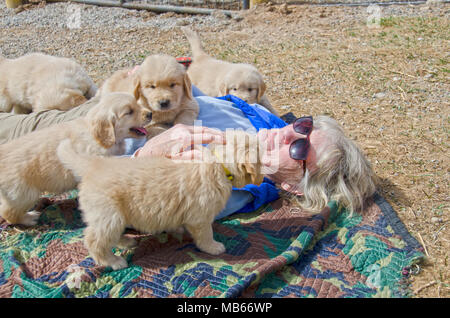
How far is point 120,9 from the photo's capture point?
9.78 metres

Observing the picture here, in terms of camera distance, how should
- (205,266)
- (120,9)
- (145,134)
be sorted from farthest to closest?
(120,9) → (145,134) → (205,266)

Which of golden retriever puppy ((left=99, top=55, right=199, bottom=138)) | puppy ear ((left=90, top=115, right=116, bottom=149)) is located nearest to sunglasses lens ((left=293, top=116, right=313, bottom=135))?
golden retriever puppy ((left=99, top=55, right=199, bottom=138))

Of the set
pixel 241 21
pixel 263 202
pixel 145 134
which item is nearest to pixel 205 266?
pixel 263 202

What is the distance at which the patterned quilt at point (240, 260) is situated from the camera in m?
2.41

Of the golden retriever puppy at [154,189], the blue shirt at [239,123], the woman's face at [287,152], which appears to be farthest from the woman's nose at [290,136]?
the golden retriever puppy at [154,189]

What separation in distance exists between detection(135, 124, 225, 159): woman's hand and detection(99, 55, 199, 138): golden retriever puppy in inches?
20.4

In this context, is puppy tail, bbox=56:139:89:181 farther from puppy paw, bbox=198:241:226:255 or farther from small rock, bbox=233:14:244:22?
small rock, bbox=233:14:244:22

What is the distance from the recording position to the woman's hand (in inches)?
116

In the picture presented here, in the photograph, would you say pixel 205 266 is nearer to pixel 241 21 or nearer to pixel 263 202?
pixel 263 202

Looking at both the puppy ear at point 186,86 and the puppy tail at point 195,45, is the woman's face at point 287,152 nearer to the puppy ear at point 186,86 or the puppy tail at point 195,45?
the puppy ear at point 186,86

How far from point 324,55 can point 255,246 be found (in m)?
4.53

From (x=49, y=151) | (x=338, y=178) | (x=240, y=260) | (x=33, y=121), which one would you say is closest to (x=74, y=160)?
→ (x=49, y=151)

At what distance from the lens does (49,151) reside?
299 cm

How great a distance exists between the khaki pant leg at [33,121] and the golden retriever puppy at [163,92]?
0.48 meters
